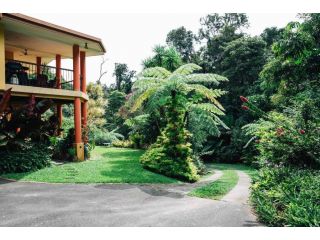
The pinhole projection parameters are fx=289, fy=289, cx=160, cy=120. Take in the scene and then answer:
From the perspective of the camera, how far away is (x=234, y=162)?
2402 cm

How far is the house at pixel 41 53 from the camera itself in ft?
35.9

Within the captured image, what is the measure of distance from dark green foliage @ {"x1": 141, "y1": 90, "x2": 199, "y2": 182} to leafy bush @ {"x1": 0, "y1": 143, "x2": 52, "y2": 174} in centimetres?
404

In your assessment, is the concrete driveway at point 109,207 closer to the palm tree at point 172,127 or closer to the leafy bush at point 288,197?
the leafy bush at point 288,197

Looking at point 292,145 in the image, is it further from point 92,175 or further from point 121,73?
point 121,73

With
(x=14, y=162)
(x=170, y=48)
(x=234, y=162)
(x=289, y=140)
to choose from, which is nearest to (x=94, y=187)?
(x=14, y=162)

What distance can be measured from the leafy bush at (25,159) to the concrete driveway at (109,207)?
1.44 metres

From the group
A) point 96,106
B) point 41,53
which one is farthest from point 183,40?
point 41,53

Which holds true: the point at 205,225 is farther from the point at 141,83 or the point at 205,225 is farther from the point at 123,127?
the point at 123,127

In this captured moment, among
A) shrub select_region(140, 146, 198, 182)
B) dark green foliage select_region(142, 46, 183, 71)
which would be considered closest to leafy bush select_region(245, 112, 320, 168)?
shrub select_region(140, 146, 198, 182)

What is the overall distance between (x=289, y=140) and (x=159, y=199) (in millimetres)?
3906

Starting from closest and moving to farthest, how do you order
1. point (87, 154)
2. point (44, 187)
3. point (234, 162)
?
1. point (44, 187)
2. point (87, 154)
3. point (234, 162)

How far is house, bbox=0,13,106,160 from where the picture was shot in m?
11.0

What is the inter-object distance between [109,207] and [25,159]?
5301mm

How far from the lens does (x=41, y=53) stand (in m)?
17.0
